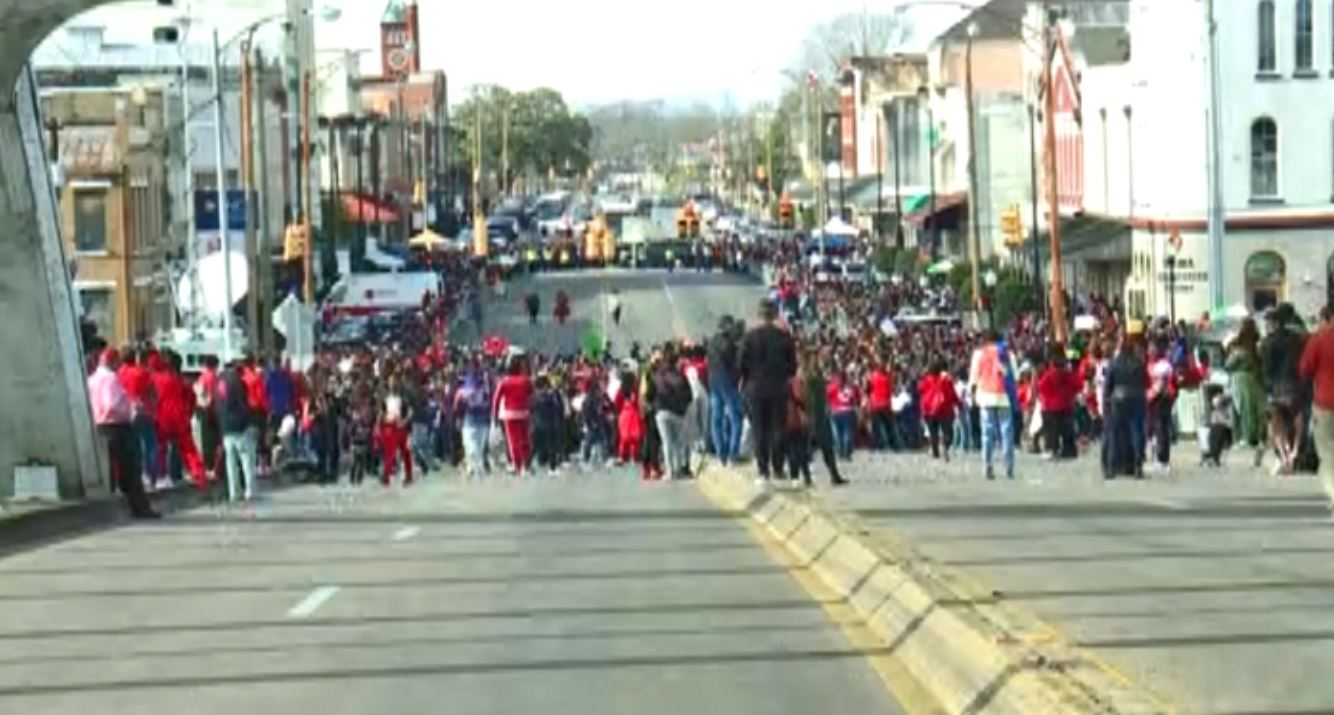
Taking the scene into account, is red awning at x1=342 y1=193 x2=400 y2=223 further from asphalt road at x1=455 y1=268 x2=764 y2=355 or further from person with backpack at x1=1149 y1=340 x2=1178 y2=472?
person with backpack at x1=1149 y1=340 x2=1178 y2=472

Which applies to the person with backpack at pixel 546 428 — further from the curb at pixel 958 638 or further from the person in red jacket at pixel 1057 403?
the curb at pixel 958 638

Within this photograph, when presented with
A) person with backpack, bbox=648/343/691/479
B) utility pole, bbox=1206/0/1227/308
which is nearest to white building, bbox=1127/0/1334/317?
utility pole, bbox=1206/0/1227/308

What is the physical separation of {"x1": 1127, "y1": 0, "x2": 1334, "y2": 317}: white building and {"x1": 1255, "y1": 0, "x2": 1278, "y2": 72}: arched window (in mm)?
25

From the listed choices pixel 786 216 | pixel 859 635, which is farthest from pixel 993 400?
pixel 786 216

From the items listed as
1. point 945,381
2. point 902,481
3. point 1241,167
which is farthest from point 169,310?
point 902,481

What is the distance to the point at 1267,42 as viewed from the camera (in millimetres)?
76250

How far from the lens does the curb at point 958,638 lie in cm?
1179

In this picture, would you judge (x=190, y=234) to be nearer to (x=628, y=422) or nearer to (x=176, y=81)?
(x=176, y=81)

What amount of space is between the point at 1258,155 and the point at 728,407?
4464 centimetres

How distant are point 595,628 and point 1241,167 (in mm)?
62700

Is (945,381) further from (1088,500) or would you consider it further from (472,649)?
(472,649)

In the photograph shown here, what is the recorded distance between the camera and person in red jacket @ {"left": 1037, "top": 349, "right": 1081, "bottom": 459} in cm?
3719

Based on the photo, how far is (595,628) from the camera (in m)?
16.6

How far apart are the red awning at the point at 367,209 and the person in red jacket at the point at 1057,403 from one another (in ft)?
268
